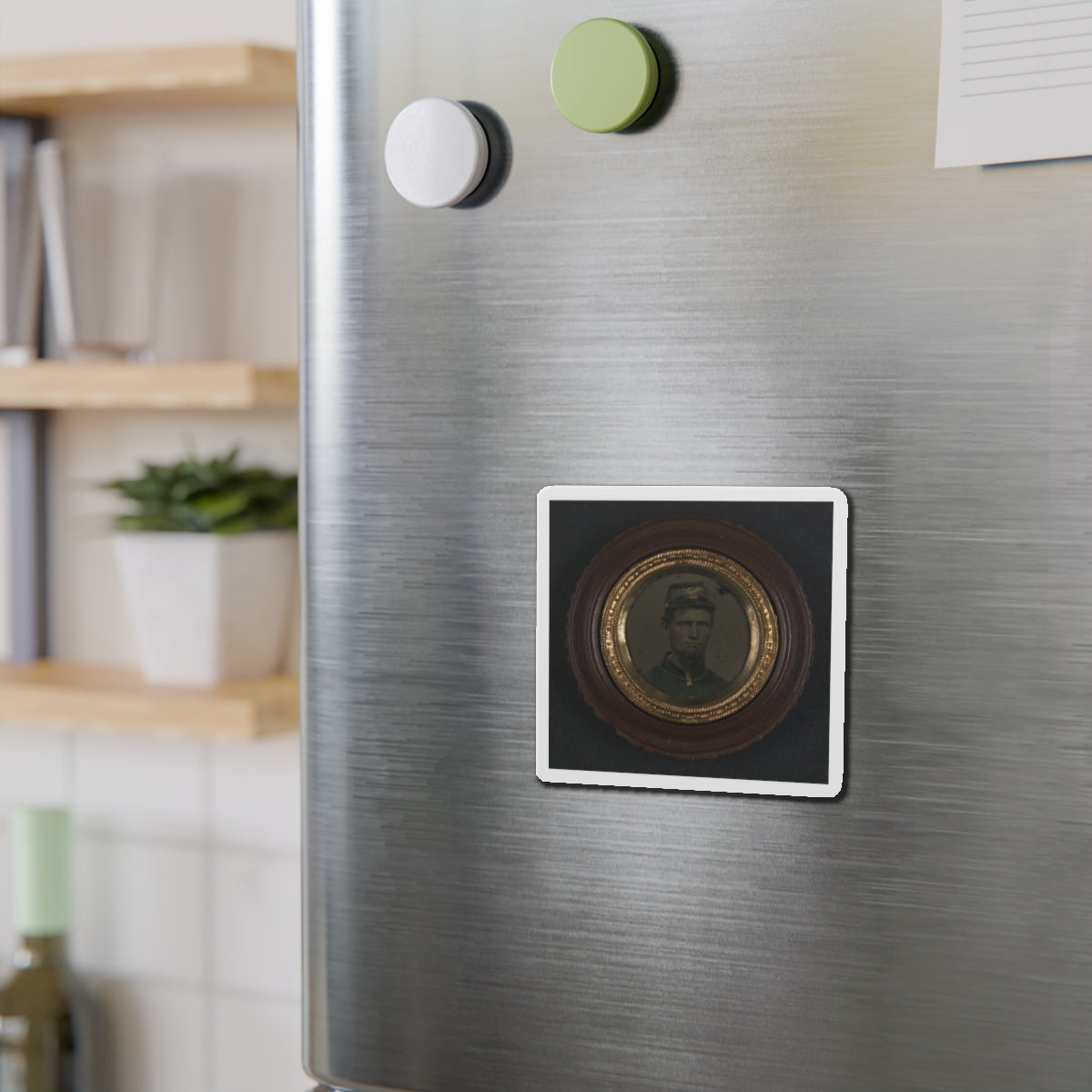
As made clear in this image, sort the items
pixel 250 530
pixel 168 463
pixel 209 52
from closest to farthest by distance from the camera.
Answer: pixel 209 52, pixel 250 530, pixel 168 463

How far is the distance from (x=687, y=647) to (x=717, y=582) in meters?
0.03

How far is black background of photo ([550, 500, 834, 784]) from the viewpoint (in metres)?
0.53

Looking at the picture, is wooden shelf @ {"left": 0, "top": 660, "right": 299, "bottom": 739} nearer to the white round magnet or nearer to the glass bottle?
the glass bottle

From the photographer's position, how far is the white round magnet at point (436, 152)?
1.80 ft

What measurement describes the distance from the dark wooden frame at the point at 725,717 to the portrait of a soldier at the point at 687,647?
0.5 inches

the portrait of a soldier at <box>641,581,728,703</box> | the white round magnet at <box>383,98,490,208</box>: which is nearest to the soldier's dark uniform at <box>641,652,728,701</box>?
the portrait of a soldier at <box>641,581,728,703</box>

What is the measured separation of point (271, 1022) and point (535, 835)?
2.75 feet

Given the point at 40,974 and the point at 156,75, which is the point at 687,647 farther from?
the point at 40,974

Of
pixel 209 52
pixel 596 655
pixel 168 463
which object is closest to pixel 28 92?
pixel 209 52

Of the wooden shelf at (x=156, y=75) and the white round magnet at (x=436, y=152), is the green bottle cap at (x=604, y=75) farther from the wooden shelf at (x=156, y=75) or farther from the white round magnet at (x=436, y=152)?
the wooden shelf at (x=156, y=75)

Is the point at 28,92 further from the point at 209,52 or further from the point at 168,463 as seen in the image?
the point at 168,463

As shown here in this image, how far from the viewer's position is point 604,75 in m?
0.52

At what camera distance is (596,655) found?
558 millimetres

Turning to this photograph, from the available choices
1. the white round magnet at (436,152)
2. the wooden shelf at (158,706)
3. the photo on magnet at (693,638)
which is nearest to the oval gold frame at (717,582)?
the photo on magnet at (693,638)
